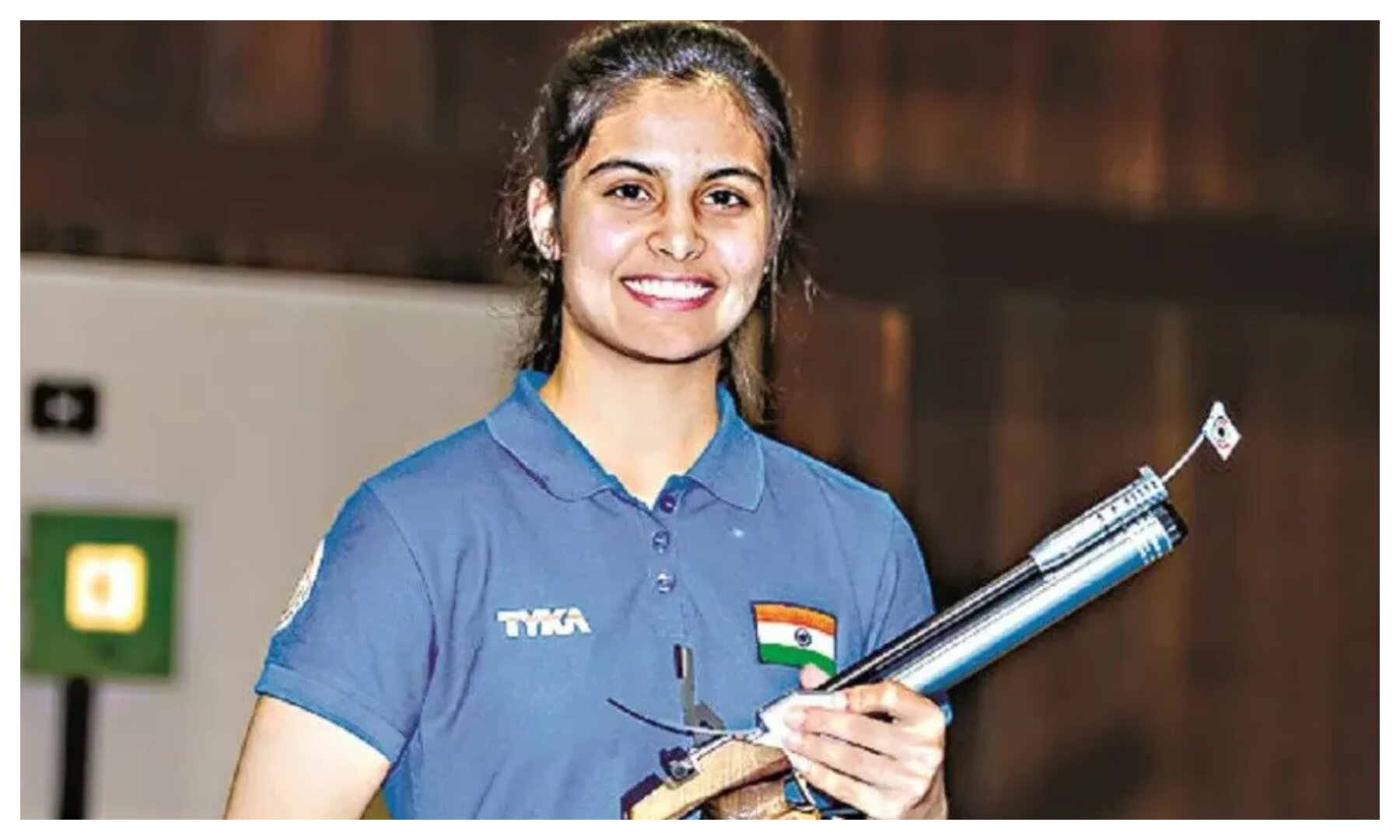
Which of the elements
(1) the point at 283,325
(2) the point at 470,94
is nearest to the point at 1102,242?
(2) the point at 470,94

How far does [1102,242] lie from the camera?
2.70m

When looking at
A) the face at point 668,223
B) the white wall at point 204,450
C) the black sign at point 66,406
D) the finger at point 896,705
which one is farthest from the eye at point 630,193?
the black sign at point 66,406

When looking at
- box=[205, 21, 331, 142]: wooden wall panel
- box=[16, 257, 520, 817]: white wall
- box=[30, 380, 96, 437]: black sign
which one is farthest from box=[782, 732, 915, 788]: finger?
box=[205, 21, 331, 142]: wooden wall panel

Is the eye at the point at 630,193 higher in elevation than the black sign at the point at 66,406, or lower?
higher

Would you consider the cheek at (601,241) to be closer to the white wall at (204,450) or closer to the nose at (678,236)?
the nose at (678,236)

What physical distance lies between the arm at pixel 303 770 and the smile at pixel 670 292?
21 cm

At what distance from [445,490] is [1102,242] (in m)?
1.70

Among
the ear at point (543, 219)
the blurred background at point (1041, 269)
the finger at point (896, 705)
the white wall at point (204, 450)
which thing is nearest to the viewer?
the finger at point (896, 705)

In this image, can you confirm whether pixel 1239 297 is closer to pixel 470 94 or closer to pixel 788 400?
pixel 788 400

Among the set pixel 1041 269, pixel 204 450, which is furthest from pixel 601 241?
pixel 1041 269

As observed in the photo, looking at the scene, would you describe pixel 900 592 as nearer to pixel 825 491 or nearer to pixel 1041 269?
pixel 825 491

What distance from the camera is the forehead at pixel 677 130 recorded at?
3.59ft

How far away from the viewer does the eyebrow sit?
1098 millimetres

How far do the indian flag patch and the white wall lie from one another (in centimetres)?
122
